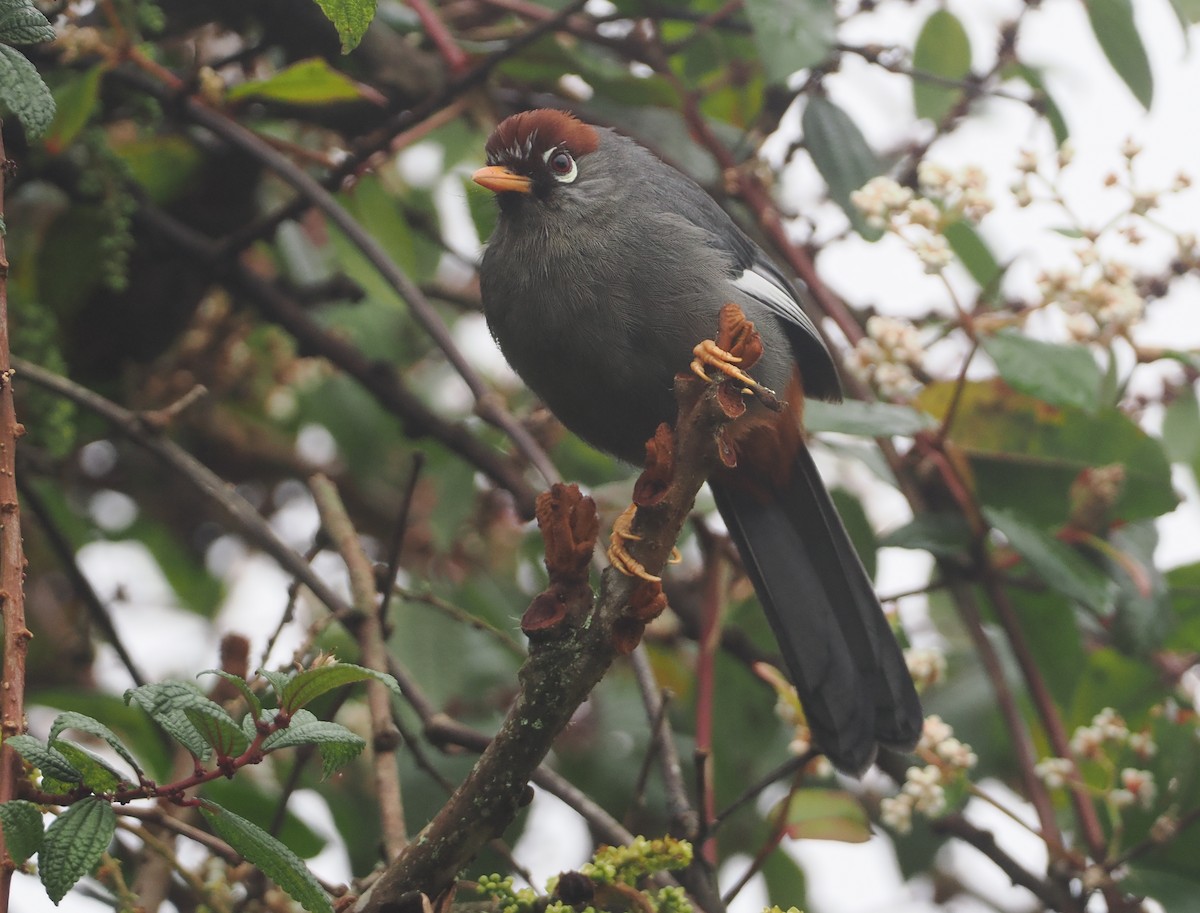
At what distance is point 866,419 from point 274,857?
5.51ft

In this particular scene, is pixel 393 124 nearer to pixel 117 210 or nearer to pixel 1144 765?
pixel 117 210

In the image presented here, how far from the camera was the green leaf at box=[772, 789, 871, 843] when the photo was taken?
2762 millimetres

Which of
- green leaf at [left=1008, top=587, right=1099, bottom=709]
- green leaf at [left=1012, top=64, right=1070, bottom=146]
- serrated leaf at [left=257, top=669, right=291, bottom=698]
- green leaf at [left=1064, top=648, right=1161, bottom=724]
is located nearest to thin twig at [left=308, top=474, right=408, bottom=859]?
serrated leaf at [left=257, top=669, right=291, bottom=698]

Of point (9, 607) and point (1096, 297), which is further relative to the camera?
point (1096, 297)

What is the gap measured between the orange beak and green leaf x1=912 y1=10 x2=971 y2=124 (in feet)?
3.90

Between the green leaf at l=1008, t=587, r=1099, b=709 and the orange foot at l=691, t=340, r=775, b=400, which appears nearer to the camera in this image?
the orange foot at l=691, t=340, r=775, b=400

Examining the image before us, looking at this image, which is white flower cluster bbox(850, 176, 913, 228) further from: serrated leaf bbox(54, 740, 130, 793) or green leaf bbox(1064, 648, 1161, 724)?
serrated leaf bbox(54, 740, 130, 793)

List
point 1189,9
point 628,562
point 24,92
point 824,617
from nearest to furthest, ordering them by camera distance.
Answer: point 24,92
point 628,562
point 824,617
point 1189,9

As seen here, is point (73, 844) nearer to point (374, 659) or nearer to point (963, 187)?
point (374, 659)

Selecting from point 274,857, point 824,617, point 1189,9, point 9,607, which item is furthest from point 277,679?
point 1189,9

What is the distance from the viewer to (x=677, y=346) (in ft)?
9.81

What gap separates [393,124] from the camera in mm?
3309

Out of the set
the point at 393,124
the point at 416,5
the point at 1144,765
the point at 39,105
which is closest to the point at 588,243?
the point at 393,124

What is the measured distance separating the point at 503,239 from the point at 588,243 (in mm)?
295
